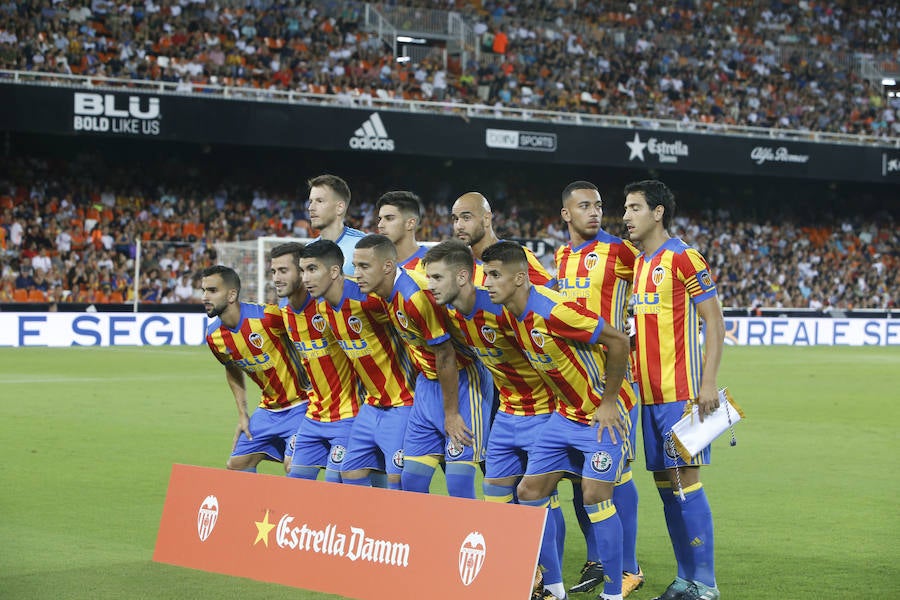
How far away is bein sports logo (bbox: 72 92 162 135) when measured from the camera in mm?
27734

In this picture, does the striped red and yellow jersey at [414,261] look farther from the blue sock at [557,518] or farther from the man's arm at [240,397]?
the blue sock at [557,518]

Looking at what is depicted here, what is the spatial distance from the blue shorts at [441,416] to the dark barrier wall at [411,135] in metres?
23.2

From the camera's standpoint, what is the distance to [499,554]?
5125 mm

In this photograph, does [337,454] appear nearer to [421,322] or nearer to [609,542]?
[421,322]

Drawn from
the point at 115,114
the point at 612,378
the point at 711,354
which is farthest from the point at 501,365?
the point at 115,114

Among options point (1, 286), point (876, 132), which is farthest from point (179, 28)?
point (876, 132)

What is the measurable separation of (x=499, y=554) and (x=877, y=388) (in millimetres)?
15632

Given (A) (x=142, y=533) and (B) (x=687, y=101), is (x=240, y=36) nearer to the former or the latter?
(B) (x=687, y=101)

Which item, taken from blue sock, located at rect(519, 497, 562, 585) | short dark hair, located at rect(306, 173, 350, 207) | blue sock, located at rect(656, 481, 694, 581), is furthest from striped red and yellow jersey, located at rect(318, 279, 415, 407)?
blue sock, located at rect(656, 481, 694, 581)

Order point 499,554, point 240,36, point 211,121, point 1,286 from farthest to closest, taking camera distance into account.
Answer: point 240,36 → point 211,121 → point 1,286 → point 499,554

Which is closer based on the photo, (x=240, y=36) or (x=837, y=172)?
(x=240, y=36)

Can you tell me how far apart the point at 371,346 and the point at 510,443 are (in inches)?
43.8

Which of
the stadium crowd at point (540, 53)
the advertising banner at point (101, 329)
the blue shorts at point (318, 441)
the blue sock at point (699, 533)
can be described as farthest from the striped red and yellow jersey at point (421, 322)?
the stadium crowd at point (540, 53)

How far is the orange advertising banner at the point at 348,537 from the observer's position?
5.14 meters
